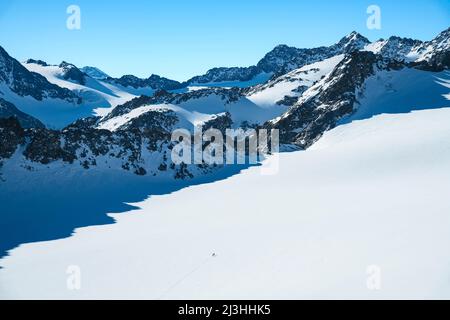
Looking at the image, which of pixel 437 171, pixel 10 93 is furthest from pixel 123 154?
pixel 10 93

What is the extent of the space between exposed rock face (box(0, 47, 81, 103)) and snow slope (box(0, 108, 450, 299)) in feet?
460

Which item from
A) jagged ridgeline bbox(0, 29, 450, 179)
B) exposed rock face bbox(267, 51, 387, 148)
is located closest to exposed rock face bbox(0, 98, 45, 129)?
jagged ridgeline bbox(0, 29, 450, 179)

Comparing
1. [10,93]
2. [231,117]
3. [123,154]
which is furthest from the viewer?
[10,93]

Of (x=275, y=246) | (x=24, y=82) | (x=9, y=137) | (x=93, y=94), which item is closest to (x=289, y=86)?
(x=93, y=94)

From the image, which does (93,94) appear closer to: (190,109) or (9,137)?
(190,109)

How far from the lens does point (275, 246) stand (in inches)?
663

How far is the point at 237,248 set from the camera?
1736cm

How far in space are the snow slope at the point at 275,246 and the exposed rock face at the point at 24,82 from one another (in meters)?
140

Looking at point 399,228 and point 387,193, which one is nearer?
point 399,228

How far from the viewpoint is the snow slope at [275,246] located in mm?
12727

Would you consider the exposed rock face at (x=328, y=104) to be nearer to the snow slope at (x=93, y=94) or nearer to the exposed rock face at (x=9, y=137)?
the exposed rock face at (x=9, y=137)

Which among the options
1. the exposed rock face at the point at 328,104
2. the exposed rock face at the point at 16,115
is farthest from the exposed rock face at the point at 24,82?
the exposed rock face at the point at 328,104
